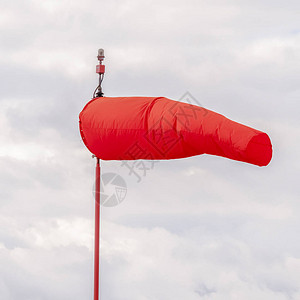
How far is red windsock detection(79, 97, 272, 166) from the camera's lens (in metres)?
4.62

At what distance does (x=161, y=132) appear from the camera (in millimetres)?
4844

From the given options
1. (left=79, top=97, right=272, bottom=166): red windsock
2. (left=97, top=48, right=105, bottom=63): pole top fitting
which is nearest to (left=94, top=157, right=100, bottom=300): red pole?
(left=79, top=97, right=272, bottom=166): red windsock

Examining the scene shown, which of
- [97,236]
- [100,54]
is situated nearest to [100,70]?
[100,54]

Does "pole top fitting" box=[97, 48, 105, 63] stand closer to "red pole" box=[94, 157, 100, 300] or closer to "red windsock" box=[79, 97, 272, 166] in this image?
"red windsock" box=[79, 97, 272, 166]

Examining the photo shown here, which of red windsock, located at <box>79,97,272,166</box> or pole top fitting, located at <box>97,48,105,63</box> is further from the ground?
pole top fitting, located at <box>97,48,105,63</box>

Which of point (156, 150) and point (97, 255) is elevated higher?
point (156, 150)

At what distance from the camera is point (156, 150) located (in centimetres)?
494

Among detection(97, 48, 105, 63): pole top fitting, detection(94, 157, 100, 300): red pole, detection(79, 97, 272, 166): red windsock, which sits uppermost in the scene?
detection(97, 48, 105, 63): pole top fitting

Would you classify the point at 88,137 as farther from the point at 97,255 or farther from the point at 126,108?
the point at 97,255

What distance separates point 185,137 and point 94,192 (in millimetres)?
940

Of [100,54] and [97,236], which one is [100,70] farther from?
[97,236]

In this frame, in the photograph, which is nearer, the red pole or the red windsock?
the red windsock

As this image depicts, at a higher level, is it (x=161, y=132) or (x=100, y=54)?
(x=100, y=54)

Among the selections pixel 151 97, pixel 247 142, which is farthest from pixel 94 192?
pixel 247 142
